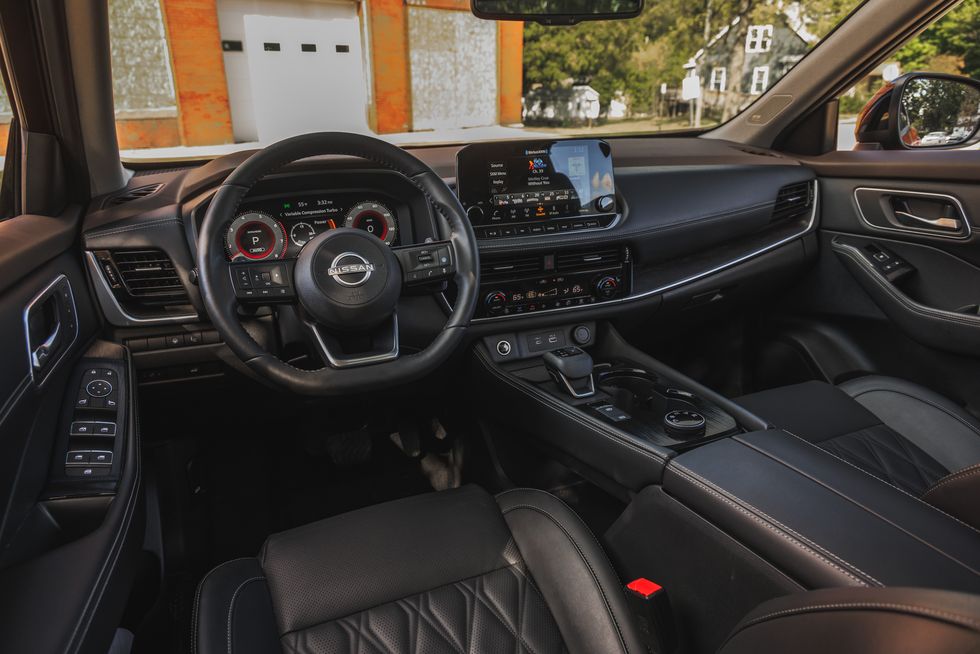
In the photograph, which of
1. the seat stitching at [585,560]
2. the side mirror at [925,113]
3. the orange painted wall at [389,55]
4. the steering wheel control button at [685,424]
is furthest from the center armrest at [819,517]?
the orange painted wall at [389,55]

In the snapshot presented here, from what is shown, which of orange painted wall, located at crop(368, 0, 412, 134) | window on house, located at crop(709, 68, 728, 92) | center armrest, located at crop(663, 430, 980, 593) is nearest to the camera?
center armrest, located at crop(663, 430, 980, 593)

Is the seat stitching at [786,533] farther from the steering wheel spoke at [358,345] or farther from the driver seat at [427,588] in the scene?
the steering wheel spoke at [358,345]

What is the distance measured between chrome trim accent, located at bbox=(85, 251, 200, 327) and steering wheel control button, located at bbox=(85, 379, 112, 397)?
19cm

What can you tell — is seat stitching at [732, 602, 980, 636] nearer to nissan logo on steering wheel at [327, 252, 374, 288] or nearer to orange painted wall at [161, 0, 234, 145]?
nissan logo on steering wheel at [327, 252, 374, 288]

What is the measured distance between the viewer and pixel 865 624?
59 cm

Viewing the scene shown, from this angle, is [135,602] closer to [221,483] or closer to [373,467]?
[221,483]

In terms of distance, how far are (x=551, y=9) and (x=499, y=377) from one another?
42.4 inches

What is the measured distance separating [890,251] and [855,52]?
69cm

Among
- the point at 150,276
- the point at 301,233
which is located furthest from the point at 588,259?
the point at 150,276

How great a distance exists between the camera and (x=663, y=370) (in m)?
1.97

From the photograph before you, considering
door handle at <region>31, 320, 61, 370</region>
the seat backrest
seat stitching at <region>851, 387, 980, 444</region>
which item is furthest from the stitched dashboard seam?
seat stitching at <region>851, 387, 980, 444</region>

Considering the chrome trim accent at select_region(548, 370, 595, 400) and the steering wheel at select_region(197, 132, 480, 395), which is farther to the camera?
the chrome trim accent at select_region(548, 370, 595, 400)

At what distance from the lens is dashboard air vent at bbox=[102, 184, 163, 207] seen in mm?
1685

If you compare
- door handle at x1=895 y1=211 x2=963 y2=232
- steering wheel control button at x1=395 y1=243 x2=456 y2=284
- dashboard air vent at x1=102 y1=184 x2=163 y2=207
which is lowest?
door handle at x1=895 y1=211 x2=963 y2=232
